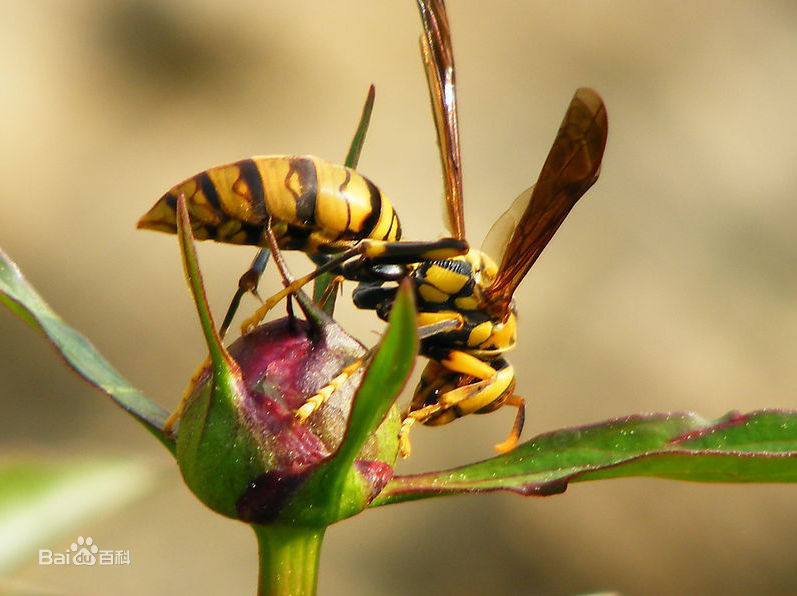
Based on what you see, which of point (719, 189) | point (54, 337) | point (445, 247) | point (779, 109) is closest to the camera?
point (54, 337)

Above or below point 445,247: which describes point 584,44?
above

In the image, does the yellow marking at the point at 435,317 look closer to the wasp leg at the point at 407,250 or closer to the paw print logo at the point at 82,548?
the wasp leg at the point at 407,250

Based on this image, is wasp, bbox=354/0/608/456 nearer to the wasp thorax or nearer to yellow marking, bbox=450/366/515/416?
yellow marking, bbox=450/366/515/416

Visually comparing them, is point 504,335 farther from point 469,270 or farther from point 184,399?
point 184,399

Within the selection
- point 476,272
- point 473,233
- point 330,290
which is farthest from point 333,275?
point 473,233

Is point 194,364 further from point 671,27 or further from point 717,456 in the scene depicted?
point 717,456

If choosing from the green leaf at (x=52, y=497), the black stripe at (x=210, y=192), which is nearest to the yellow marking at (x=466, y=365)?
the black stripe at (x=210, y=192)

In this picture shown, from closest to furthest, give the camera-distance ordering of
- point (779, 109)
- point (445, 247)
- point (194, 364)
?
point (445, 247) < point (194, 364) < point (779, 109)

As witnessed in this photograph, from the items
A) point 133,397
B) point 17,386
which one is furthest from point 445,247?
point 17,386
